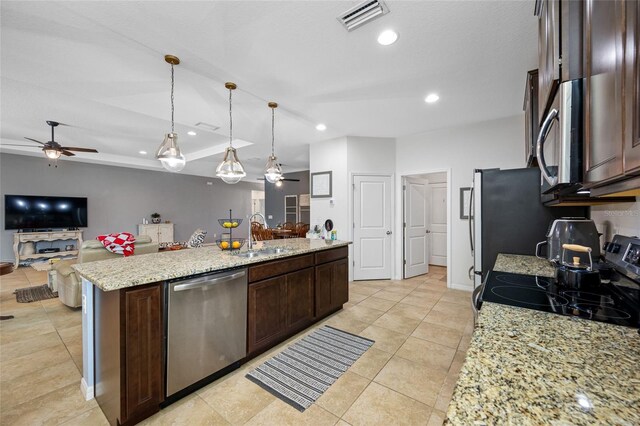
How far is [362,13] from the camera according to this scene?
1.87 m

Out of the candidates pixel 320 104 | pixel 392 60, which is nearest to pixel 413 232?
pixel 320 104

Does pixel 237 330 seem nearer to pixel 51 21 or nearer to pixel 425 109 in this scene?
pixel 51 21

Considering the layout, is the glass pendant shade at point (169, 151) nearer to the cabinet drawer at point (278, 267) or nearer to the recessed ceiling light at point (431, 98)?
the cabinet drawer at point (278, 267)

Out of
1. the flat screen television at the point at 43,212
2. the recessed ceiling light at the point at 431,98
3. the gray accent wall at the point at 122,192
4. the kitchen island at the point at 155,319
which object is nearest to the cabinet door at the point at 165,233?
the gray accent wall at the point at 122,192

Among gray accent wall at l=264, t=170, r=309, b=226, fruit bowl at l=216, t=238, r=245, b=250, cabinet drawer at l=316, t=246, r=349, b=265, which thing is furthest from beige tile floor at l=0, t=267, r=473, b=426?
gray accent wall at l=264, t=170, r=309, b=226

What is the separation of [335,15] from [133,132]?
4.72 m

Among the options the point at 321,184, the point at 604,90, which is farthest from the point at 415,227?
the point at 604,90

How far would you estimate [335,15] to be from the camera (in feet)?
6.22

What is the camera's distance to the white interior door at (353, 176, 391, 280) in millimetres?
4863

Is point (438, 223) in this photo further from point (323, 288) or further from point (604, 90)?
point (604, 90)

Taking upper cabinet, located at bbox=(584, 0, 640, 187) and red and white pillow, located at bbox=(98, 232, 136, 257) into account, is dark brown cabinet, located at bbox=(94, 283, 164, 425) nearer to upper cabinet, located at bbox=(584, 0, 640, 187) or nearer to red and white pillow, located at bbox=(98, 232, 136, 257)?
red and white pillow, located at bbox=(98, 232, 136, 257)

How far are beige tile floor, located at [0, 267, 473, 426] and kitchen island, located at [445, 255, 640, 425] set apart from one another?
47.0 inches

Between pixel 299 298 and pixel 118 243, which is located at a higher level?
pixel 118 243

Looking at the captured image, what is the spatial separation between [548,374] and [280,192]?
913 cm
